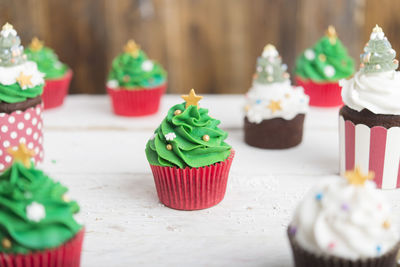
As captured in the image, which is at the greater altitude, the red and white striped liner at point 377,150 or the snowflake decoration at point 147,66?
the snowflake decoration at point 147,66

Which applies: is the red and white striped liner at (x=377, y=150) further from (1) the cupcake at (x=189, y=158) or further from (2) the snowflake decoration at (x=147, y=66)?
(2) the snowflake decoration at (x=147, y=66)

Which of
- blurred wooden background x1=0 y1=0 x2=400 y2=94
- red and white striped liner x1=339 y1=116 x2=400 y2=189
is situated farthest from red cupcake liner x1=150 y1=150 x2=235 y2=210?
blurred wooden background x1=0 y1=0 x2=400 y2=94

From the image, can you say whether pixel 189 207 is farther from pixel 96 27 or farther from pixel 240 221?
pixel 96 27

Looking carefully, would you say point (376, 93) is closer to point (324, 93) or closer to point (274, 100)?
point (274, 100)

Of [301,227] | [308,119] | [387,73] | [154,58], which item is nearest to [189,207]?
[301,227]

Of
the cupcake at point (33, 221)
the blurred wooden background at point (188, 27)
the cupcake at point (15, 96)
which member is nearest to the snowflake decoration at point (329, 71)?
the blurred wooden background at point (188, 27)

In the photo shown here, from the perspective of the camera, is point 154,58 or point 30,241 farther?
point 154,58
